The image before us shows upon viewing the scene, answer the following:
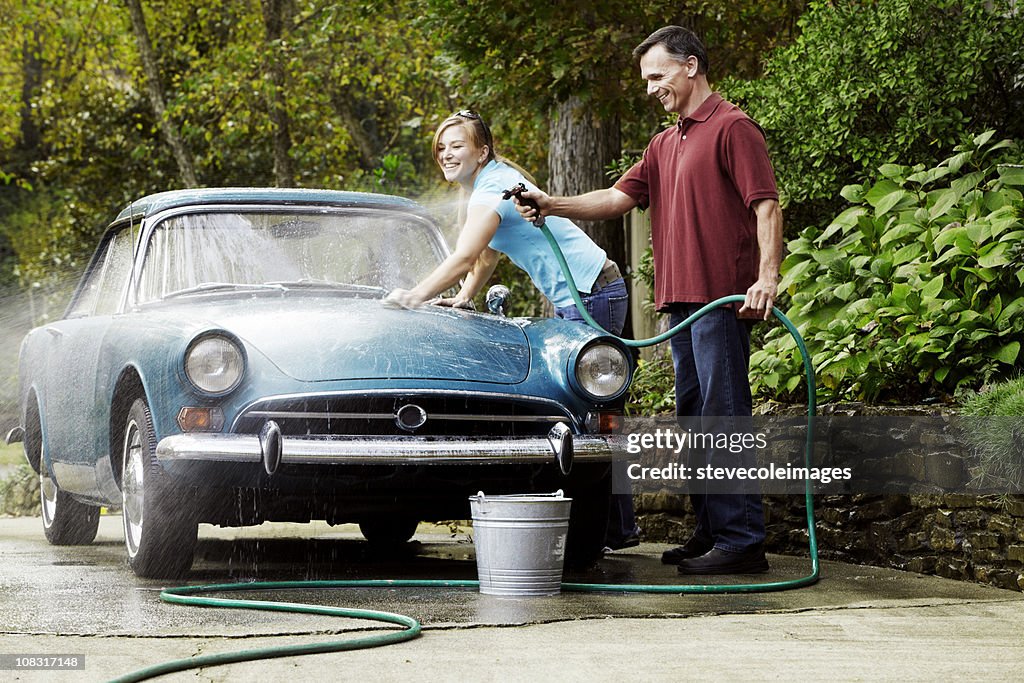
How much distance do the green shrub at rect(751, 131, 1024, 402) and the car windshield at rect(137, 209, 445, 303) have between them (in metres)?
1.83

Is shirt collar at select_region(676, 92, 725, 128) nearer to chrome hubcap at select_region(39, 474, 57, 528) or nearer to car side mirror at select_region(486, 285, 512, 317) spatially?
car side mirror at select_region(486, 285, 512, 317)

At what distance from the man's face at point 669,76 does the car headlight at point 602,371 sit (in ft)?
3.25

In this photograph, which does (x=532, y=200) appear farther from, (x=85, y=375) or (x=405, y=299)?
(x=85, y=375)

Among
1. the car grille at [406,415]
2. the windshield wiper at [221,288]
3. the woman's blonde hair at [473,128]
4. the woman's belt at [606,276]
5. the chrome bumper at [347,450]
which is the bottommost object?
the chrome bumper at [347,450]

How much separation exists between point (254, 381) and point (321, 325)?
0.40m

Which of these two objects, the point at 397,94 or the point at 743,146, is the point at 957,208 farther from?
the point at 397,94

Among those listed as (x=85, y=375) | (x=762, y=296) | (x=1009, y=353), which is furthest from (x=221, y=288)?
(x=1009, y=353)

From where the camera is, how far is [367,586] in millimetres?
4805

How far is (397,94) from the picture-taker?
71.7 feet

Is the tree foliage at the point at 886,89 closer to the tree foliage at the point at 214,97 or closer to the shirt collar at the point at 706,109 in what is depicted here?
the shirt collar at the point at 706,109

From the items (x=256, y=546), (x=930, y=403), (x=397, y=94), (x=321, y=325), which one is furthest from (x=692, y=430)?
(x=397, y=94)

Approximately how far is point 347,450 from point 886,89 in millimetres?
3899

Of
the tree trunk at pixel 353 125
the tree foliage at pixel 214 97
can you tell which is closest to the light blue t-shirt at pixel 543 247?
the tree foliage at pixel 214 97

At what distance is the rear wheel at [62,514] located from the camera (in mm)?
6855
